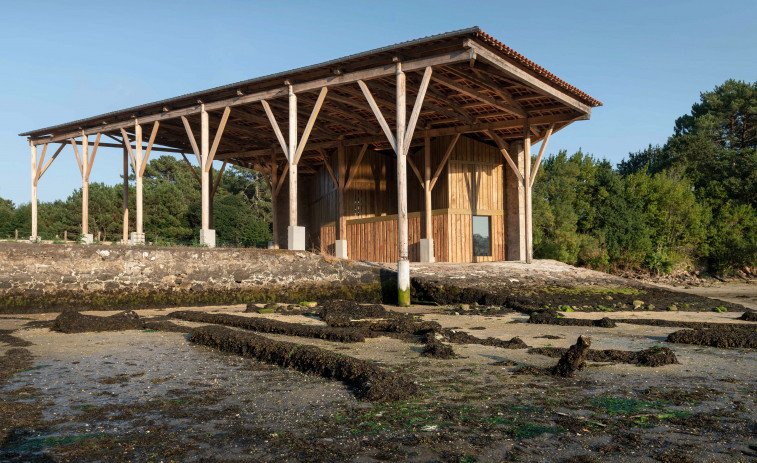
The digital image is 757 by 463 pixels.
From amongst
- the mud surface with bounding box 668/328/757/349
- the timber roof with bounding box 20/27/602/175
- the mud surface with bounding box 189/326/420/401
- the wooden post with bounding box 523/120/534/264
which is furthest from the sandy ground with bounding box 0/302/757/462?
the wooden post with bounding box 523/120/534/264

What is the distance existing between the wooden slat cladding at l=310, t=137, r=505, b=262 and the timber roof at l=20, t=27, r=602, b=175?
990 mm

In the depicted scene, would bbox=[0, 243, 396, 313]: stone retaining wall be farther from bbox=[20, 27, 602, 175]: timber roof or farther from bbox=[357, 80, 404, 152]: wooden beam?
bbox=[20, 27, 602, 175]: timber roof

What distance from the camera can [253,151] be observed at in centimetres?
2506

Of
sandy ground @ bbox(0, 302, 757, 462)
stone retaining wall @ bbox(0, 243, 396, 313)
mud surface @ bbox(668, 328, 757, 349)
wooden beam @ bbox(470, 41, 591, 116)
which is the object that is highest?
wooden beam @ bbox(470, 41, 591, 116)

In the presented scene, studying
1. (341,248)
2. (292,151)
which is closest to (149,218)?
(341,248)

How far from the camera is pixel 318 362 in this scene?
5262 mm

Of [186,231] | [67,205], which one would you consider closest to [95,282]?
[186,231]

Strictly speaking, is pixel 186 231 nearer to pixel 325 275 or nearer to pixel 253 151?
pixel 253 151

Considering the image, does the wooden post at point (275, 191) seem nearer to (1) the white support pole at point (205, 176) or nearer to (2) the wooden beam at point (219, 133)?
(1) the white support pole at point (205, 176)

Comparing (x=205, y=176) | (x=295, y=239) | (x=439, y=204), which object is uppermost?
(x=205, y=176)

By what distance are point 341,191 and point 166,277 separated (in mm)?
10663

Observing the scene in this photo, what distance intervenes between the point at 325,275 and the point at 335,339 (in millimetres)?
6249

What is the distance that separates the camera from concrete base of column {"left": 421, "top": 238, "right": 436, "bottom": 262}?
60.4ft

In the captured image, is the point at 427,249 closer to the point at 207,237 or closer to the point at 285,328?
the point at 207,237
